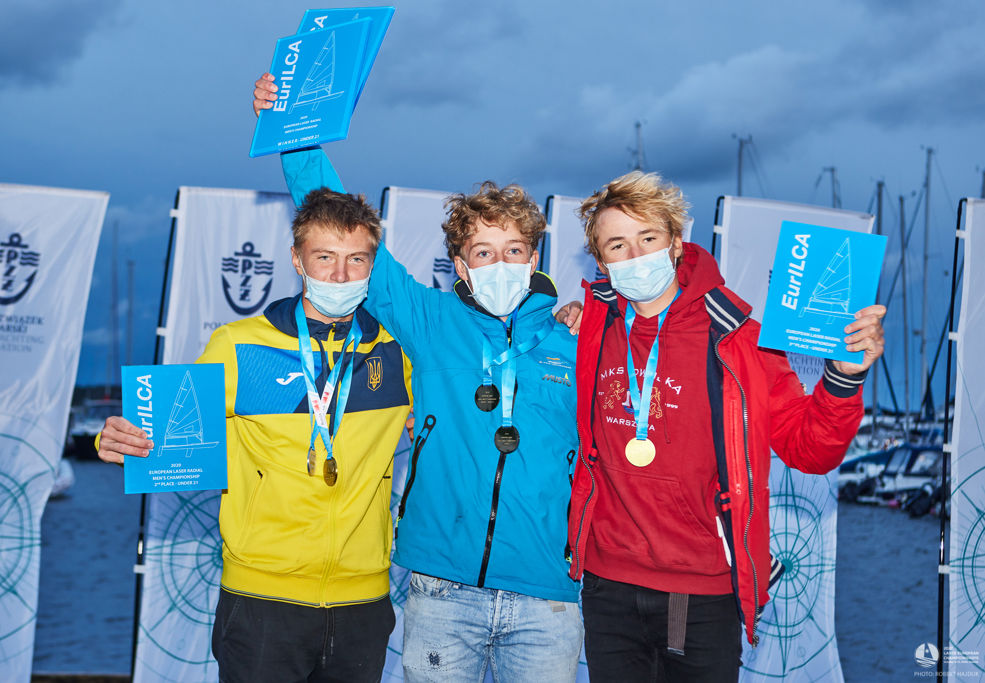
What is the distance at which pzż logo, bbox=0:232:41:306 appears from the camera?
4.81 meters

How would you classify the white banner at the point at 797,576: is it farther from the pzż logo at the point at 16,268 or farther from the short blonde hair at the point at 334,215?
the pzż logo at the point at 16,268

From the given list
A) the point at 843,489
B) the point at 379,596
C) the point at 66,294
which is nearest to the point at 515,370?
Answer: the point at 379,596

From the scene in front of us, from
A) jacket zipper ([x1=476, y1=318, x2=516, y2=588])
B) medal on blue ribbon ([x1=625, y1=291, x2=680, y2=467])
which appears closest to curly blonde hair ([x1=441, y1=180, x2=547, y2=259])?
medal on blue ribbon ([x1=625, y1=291, x2=680, y2=467])

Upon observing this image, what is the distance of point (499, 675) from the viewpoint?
2.29 metres

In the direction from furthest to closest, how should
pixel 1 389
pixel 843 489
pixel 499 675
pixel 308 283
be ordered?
pixel 843 489, pixel 1 389, pixel 308 283, pixel 499 675

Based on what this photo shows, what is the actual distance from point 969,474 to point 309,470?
3.98 m

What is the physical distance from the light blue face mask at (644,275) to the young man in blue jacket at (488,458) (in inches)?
9.6

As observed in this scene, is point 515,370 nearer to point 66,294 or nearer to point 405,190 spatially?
point 405,190

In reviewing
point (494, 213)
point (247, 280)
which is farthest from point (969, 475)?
point (247, 280)

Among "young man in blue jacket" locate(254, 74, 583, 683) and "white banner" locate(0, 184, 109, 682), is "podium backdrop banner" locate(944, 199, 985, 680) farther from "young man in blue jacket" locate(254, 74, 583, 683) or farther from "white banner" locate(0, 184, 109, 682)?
"white banner" locate(0, 184, 109, 682)

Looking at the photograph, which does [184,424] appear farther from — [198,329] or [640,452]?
[198,329]

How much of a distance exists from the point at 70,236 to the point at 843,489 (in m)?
23.6

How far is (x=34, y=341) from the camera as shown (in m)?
4.84

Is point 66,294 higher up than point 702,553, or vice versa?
point 66,294
